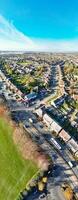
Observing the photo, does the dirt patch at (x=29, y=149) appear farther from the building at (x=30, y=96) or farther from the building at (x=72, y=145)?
the building at (x=30, y=96)

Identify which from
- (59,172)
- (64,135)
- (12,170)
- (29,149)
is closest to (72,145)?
(64,135)

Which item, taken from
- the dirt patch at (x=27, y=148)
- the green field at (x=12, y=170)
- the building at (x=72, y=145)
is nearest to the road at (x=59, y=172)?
the dirt patch at (x=27, y=148)

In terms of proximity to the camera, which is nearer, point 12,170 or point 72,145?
point 12,170

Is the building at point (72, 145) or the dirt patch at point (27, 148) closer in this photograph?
the dirt patch at point (27, 148)

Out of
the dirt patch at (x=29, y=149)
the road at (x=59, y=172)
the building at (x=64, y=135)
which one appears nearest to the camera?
the road at (x=59, y=172)

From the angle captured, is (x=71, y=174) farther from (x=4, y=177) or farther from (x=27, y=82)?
(x=27, y=82)

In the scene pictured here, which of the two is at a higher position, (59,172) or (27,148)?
(27,148)

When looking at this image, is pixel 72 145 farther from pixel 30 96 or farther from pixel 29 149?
pixel 30 96

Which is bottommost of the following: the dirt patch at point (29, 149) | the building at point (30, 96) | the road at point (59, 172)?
the road at point (59, 172)
